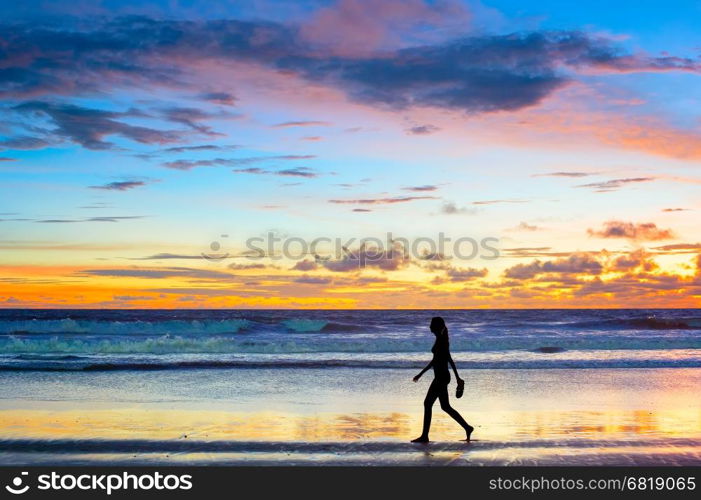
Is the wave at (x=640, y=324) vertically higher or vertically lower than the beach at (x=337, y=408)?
lower

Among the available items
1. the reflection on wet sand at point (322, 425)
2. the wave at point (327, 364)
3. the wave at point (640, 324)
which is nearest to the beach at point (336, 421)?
the reflection on wet sand at point (322, 425)

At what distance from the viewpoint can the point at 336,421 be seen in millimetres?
12609

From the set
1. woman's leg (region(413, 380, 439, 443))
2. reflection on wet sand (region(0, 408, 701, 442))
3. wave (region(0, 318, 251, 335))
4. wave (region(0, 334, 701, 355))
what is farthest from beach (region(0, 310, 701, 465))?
wave (region(0, 318, 251, 335))

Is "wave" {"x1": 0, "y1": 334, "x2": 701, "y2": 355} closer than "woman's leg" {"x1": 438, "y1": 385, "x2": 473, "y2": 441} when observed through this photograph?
No

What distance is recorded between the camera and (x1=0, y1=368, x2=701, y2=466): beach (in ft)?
32.7

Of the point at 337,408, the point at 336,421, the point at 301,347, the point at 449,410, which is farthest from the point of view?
the point at 301,347

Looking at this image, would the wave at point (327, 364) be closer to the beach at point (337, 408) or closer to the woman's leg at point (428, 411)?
the beach at point (337, 408)

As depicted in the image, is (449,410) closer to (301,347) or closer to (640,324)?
(301,347)

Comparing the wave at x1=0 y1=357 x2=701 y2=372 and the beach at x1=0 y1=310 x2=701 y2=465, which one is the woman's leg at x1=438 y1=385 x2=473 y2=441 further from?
the wave at x1=0 y1=357 x2=701 y2=372

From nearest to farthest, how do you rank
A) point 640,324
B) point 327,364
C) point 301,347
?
point 327,364
point 301,347
point 640,324

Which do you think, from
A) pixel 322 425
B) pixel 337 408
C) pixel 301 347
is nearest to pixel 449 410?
pixel 322 425

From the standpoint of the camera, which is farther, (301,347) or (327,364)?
(301,347)

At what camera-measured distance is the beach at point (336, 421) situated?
32.7ft

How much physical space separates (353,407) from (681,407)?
6.95 m
